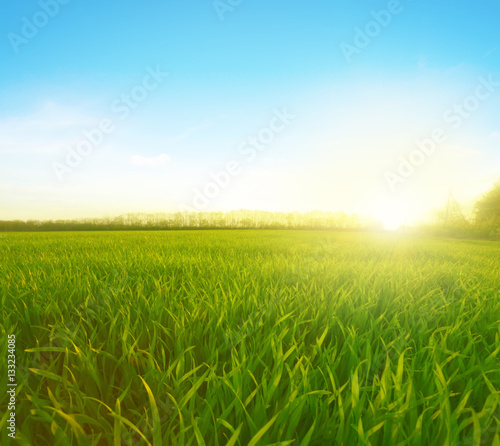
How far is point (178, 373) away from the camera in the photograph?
0.86 meters

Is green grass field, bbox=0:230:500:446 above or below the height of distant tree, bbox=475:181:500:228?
below

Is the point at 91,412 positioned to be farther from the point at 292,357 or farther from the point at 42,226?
the point at 42,226

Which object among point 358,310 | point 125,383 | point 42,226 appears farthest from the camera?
point 42,226

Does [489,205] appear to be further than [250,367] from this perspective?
Yes

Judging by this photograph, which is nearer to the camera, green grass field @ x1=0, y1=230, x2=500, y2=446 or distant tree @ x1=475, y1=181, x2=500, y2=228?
green grass field @ x1=0, y1=230, x2=500, y2=446

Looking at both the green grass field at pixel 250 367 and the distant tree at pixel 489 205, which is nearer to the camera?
the green grass field at pixel 250 367

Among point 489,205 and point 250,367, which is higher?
point 489,205

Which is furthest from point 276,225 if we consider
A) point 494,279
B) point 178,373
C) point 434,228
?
point 178,373

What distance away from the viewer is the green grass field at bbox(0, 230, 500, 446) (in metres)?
0.67

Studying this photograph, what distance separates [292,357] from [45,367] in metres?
0.96

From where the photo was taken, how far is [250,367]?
0.92m

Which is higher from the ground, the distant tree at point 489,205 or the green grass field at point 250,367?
the distant tree at point 489,205

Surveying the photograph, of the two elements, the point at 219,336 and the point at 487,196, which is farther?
the point at 487,196

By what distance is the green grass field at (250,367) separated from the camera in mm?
675
